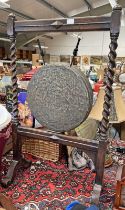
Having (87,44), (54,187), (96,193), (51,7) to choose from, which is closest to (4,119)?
(54,187)

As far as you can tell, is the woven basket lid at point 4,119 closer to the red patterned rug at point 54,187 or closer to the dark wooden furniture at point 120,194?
the red patterned rug at point 54,187

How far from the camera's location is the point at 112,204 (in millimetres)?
1496

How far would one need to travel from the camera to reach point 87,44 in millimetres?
11195

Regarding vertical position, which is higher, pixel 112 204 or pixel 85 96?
pixel 85 96

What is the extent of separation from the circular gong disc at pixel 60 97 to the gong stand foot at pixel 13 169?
1.34ft

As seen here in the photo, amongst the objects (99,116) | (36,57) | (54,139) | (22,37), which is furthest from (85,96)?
(22,37)

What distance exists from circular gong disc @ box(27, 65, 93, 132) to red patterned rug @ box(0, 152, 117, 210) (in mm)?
409

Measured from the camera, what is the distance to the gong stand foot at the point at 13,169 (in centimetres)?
167

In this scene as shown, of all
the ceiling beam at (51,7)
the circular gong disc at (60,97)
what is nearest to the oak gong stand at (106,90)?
the circular gong disc at (60,97)

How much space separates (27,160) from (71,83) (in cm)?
84

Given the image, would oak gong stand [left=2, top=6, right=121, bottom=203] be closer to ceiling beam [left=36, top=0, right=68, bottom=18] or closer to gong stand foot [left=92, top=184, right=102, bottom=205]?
gong stand foot [left=92, top=184, right=102, bottom=205]

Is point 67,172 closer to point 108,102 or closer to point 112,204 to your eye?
point 112,204

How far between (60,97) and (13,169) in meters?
0.68

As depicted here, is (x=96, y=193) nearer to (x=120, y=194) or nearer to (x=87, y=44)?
(x=120, y=194)
